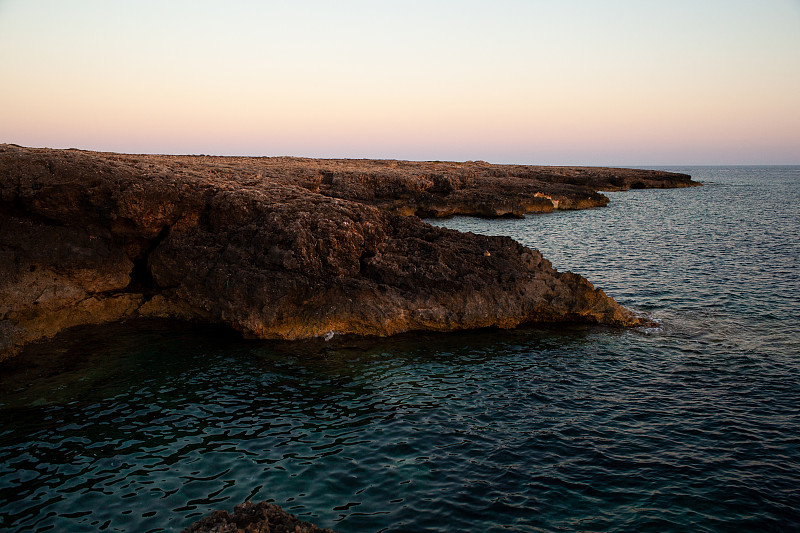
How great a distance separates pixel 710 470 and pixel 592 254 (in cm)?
3000

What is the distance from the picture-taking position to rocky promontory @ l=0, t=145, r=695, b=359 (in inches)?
782

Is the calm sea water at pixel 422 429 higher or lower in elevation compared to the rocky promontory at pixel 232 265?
lower

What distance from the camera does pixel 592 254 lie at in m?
40.0

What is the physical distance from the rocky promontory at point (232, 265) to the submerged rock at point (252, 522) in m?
12.6

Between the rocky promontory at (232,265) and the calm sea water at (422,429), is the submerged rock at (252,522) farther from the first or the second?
the rocky promontory at (232,265)

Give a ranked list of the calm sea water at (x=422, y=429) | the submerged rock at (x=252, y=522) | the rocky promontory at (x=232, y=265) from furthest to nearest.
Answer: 1. the rocky promontory at (x=232, y=265)
2. the calm sea water at (x=422, y=429)
3. the submerged rock at (x=252, y=522)

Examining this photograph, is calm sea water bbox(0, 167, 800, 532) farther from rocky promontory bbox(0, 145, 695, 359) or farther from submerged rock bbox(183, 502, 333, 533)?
submerged rock bbox(183, 502, 333, 533)

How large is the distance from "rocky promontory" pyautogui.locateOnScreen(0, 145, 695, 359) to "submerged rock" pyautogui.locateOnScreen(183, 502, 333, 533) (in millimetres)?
12613

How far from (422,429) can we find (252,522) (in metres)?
7.08

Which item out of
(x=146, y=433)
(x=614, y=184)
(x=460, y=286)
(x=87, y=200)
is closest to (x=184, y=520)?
(x=146, y=433)

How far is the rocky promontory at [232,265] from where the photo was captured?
19.9 meters

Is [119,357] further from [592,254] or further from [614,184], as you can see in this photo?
[614,184]

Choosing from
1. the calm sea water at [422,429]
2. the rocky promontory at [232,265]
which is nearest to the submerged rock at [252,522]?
the calm sea water at [422,429]

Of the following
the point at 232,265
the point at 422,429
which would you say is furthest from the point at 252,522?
the point at 232,265
